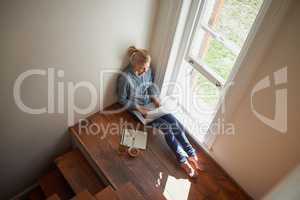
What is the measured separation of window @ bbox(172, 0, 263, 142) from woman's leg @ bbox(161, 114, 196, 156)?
95 mm

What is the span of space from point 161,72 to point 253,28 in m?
0.83

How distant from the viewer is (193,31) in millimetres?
1943

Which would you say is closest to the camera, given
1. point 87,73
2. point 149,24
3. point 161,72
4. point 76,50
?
point 76,50

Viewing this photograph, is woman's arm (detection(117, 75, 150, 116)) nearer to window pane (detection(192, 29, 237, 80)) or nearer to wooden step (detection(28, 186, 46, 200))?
window pane (detection(192, 29, 237, 80))

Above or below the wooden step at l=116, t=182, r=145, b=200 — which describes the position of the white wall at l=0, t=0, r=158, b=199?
above

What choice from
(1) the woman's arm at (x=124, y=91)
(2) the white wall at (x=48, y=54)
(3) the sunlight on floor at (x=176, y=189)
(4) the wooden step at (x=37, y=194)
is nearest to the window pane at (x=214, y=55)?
(2) the white wall at (x=48, y=54)

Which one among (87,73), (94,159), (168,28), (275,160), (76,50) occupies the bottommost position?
(94,159)

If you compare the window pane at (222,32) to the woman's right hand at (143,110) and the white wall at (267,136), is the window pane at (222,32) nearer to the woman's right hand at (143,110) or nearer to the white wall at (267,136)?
the white wall at (267,136)

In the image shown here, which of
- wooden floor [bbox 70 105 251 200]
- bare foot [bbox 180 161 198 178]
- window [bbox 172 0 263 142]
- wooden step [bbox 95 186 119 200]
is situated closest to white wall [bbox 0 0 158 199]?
wooden floor [bbox 70 105 251 200]

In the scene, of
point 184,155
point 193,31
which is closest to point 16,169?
point 184,155

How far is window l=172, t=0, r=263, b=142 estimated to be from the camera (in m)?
1.73

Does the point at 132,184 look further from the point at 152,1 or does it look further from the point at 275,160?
the point at 152,1

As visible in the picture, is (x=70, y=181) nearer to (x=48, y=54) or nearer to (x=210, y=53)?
(x=48, y=54)

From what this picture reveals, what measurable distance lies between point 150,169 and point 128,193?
0.90ft
